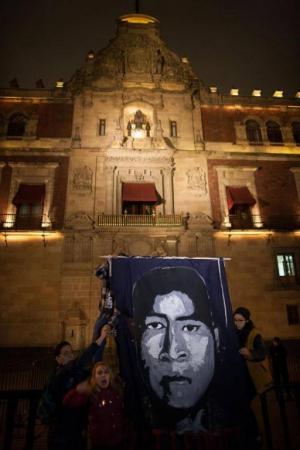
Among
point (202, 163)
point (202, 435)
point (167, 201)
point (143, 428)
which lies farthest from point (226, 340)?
point (202, 163)

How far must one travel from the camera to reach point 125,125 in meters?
19.9

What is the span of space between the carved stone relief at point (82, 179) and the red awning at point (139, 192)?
2.14 metres

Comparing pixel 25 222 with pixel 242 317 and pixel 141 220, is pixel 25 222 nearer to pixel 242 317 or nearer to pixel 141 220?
pixel 141 220

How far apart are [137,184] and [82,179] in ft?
11.2

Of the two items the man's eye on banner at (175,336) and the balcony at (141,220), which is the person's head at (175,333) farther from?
the balcony at (141,220)

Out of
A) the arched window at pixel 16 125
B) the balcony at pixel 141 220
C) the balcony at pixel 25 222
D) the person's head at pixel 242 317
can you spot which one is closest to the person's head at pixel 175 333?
the person's head at pixel 242 317

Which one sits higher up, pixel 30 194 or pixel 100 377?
pixel 30 194

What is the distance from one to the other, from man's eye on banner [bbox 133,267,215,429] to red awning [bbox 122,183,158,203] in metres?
11.9

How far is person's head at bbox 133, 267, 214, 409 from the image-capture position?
184 inches

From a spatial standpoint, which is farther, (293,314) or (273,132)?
(273,132)

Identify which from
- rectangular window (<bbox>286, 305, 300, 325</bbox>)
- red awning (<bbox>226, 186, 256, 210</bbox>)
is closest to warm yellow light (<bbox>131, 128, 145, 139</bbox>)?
red awning (<bbox>226, 186, 256, 210</bbox>)

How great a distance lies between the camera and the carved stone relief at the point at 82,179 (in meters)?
17.8

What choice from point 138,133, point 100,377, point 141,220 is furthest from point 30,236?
point 100,377

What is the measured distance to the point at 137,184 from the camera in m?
18.0
